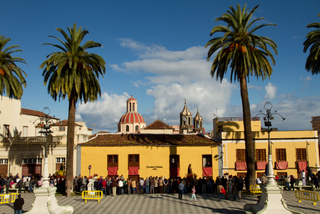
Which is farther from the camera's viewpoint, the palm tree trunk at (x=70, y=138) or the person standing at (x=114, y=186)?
the palm tree trunk at (x=70, y=138)

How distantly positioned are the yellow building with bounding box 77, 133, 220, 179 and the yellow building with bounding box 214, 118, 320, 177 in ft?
4.48

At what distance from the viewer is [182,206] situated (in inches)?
749

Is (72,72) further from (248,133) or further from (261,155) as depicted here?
(261,155)

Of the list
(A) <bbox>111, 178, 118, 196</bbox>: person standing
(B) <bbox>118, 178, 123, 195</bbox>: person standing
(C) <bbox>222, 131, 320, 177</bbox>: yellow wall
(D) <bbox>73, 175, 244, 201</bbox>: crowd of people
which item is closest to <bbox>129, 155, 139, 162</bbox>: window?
(D) <bbox>73, 175, 244, 201</bbox>: crowd of people

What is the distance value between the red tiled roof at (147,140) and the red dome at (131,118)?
4476cm

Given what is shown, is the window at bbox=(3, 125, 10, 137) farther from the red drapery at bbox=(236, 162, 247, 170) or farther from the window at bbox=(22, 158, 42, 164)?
the red drapery at bbox=(236, 162, 247, 170)

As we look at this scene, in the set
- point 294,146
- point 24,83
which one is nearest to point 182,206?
point 294,146

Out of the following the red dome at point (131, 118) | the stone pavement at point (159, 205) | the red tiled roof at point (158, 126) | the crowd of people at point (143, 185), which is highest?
the red dome at point (131, 118)

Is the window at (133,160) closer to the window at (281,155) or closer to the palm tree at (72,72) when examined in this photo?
the palm tree at (72,72)

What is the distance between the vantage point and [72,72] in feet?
80.2

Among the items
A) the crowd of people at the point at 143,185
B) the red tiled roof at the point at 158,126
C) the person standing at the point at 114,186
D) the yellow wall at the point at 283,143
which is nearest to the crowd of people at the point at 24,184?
the crowd of people at the point at 143,185

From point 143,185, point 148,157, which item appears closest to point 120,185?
point 143,185

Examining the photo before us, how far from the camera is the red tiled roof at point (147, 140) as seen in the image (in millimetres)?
31453

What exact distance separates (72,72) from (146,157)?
471 inches
